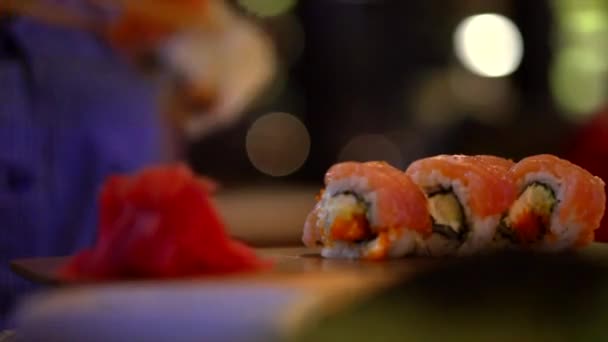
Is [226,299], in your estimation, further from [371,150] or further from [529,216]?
[371,150]

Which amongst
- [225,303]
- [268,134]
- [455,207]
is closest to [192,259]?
[225,303]

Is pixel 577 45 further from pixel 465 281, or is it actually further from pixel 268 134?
pixel 465 281

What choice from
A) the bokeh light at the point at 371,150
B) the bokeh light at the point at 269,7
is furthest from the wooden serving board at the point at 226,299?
the bokeh light at the point at 371,150

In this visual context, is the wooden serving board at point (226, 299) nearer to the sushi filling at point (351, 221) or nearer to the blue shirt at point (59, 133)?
the sushi filling at point (351, 221)

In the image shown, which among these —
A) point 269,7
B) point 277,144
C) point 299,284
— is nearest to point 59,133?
point 299,284

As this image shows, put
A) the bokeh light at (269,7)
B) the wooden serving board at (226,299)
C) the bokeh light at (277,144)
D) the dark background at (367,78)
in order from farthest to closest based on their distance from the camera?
1. the dark background at (367,78)
2. the bokeh light at (277,144)
3. the bokeh light at (269,7)
4. the wooden serving board at (226,299)

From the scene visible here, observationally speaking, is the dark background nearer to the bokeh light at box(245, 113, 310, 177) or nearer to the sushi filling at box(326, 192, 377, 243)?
the bokeh light at box(245, 113, 310, 177)

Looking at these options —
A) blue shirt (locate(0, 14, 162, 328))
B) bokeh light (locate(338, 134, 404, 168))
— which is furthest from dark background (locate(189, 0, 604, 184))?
blue shirt (locate(0, 14, 162, 328))
